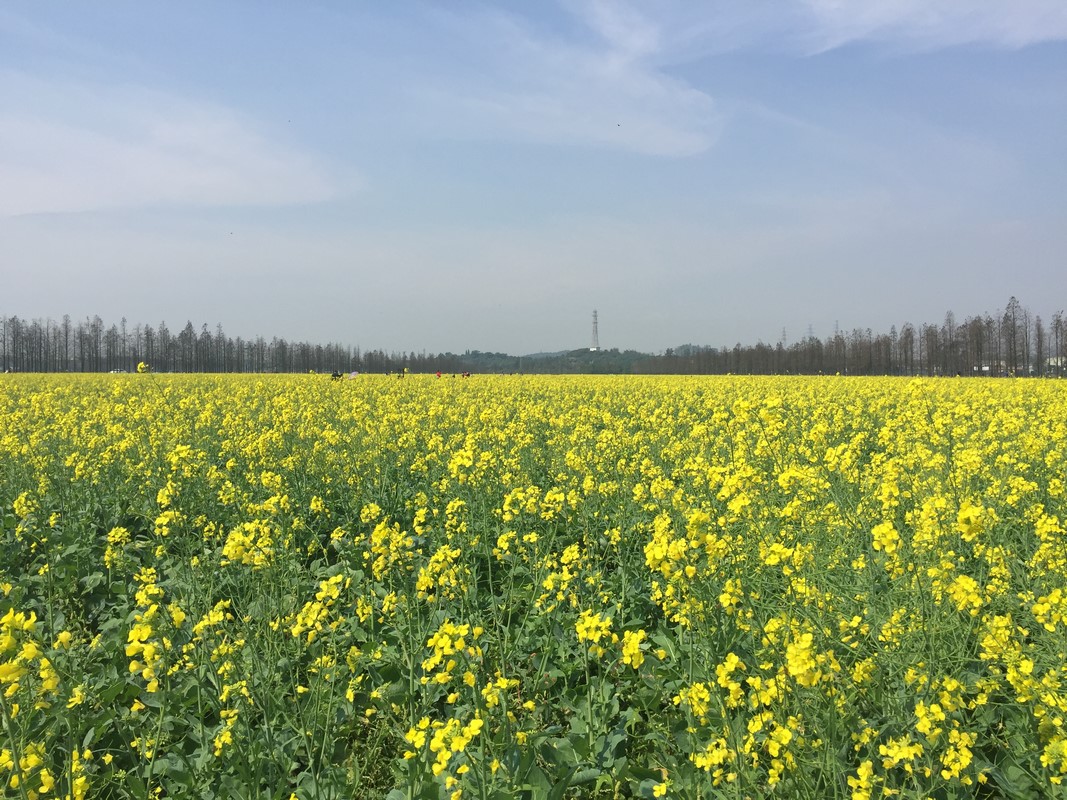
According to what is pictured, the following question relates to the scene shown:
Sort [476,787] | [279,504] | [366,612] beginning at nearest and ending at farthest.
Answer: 1. [476,787]
2. [366,612]
3. [279,504]

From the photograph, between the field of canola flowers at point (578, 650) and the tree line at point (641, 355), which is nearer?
the field of canola flowers at point (578, 650)

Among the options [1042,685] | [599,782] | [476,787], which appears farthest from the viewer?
[599,782]

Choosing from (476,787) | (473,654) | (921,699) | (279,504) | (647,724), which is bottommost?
(647,724)

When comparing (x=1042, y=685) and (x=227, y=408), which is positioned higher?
(x=227, y=408)

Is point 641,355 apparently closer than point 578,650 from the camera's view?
No

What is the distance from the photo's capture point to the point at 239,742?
9.16 ft

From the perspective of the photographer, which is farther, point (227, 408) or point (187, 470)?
point (227, 408)

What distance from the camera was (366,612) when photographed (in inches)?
130

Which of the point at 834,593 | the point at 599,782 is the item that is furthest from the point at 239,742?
the point at 834,593

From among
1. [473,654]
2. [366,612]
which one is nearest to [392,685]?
[366,612]

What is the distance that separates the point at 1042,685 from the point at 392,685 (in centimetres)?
305

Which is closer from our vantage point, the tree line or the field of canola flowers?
the field of canola flowers

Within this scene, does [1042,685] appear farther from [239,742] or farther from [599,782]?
[239,742]

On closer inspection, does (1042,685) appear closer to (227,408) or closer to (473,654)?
(473,654)
